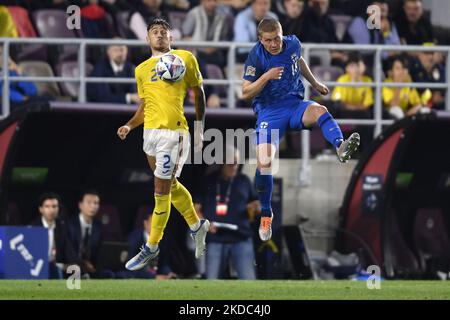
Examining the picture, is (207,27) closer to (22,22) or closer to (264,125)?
(22,22)

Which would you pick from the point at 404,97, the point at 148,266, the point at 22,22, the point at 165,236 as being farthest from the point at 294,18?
the point at 148,266

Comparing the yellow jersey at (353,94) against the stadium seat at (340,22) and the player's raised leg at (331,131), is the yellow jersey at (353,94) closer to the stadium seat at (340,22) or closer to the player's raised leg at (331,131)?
the stadium seat at (340,22)

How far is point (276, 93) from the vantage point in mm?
18094

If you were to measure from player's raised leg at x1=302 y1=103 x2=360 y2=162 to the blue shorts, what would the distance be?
0.43 ft

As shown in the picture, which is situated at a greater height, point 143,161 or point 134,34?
point 134,34

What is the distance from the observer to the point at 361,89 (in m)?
25.6

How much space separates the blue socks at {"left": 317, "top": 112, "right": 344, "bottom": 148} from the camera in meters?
17.5

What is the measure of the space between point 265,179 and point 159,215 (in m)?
1.24

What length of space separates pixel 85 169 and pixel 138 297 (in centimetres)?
703

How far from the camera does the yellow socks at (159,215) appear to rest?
17844 mm

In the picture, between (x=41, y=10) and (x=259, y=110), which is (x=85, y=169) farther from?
(x=259, y=110)

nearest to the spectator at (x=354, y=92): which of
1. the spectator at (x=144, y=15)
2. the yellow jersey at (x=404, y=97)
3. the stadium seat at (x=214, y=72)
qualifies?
the yellow jersey at (x=404, y=97)

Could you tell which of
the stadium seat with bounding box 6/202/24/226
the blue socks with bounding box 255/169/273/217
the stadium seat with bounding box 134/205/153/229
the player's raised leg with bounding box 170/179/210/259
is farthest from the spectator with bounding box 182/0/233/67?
the player's raised leg with bounding box 170/179/210/259

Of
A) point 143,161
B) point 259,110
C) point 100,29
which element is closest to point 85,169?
point 143,161
